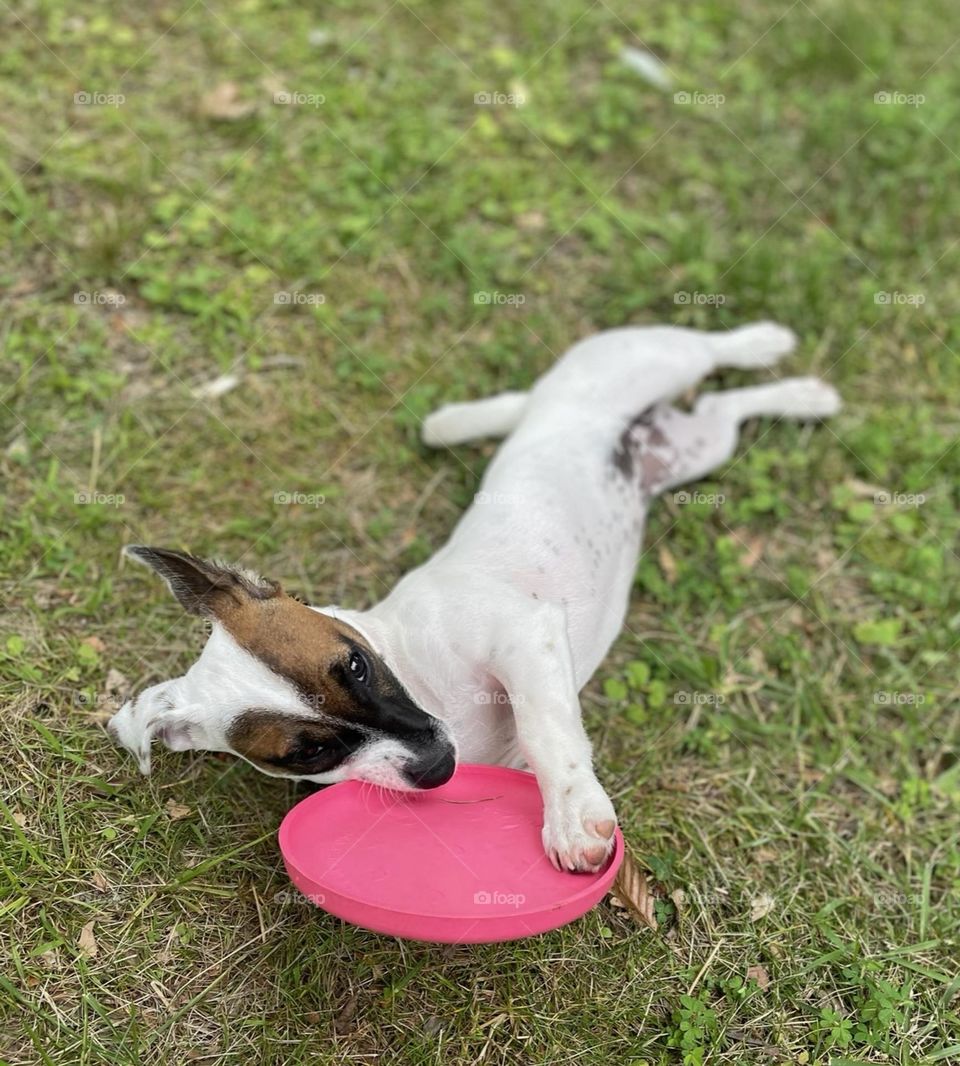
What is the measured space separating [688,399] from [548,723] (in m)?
3.11

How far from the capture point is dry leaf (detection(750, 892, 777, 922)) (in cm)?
476

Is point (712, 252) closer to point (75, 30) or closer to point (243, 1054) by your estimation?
point (75, 30)

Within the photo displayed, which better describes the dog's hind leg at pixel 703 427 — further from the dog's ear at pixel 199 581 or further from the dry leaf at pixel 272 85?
the dry leaf at pixel 272 85

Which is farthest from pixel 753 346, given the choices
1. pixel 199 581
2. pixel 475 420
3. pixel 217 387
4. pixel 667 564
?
pixel 199 581

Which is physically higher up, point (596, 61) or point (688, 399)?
point (596, 61)

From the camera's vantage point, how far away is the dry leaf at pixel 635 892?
15.3 feet

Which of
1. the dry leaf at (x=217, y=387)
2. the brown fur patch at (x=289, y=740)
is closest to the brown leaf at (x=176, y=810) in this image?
the brown fur patch at (x=289, y=740)

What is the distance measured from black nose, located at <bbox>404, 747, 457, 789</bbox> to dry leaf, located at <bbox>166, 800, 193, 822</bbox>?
53.7 inches

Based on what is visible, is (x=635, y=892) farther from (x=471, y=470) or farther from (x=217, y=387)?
(x=217, y=387)

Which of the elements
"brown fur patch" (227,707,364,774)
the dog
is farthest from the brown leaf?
"brown fur patch" (227,707,364,774)

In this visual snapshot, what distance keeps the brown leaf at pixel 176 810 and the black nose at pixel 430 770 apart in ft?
4.48

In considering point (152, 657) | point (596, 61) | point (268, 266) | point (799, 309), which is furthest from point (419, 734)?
point (596, 61)

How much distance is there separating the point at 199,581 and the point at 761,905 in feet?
9.69

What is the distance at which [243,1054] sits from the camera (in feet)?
13.9
